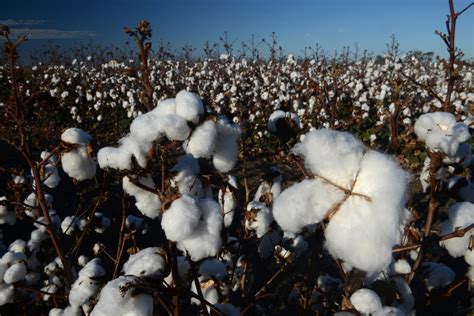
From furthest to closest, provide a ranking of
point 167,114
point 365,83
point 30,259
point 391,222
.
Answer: point 365,83 < point 30,259 < point 167,114 < point 391,222

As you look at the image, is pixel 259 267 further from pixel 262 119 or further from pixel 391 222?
pixel 262 119

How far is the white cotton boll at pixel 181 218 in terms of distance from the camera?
1.27 meters

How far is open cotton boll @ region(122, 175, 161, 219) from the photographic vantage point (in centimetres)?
151

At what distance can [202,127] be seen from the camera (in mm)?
1486

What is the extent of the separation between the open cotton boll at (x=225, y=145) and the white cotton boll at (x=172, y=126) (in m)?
0.18

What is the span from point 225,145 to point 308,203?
441mm

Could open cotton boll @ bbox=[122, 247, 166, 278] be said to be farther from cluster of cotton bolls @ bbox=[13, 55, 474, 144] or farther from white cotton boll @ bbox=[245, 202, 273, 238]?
cluster of cotton bolls @ bbox=[13, 55, 474, 144]

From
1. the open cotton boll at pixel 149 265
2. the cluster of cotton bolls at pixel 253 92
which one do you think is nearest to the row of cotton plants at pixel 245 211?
the open cotton boll at pixel 149 265

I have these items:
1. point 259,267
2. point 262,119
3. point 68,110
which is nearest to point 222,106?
point 262,119

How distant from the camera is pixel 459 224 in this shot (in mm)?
1952

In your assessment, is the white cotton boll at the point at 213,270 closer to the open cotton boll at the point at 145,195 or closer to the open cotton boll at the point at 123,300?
the open cotton boll at the point at 145,195

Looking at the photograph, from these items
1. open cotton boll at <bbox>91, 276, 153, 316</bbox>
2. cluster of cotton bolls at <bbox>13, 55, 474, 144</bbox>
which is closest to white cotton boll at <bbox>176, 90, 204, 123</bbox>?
open cotton boll at <bbox>91, 276, 153, 316</bbox>

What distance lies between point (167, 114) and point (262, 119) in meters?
9.49

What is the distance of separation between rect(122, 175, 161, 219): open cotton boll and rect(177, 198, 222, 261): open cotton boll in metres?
0.25
